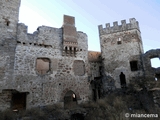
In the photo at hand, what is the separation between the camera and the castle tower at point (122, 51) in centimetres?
1448

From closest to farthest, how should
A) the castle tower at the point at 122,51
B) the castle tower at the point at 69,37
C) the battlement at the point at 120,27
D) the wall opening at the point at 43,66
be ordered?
1. the wall opening at the point at 43,66
2. the castle tower at the point at 69,37
3. the castle tower at the point at 122,51
4. the battlement at the point at 120,27

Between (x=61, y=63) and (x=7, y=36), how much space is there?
14.8 feet

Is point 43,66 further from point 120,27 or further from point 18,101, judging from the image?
point 120,27

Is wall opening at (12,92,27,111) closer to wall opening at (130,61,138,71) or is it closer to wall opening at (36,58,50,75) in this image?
wall opening at (36,58,50,75)

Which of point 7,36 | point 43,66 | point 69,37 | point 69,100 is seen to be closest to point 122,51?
point 69,37

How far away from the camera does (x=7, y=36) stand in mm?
10000

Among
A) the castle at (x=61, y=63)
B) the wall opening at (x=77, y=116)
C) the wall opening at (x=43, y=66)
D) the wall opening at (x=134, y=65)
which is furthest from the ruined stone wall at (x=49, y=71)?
the wall opening at (x=134, y=65)

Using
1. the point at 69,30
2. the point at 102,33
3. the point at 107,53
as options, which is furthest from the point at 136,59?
the point at 69,30

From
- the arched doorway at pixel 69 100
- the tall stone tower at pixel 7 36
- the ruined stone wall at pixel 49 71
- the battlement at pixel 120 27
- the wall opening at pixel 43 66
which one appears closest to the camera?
the tall stone tower at pixel 7 36

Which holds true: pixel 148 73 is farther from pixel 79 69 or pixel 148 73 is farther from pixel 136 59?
pixel 79 69

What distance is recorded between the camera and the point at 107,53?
51.4 feet

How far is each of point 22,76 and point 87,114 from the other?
211 inches

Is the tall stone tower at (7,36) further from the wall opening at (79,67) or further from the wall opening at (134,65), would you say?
the wall opening at (134,65)

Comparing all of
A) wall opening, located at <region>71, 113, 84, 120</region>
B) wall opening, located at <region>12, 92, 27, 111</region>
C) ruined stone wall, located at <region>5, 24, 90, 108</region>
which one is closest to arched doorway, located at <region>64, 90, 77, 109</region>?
ruined stone wall, located at <region>5, 24, 90, 108</region>
